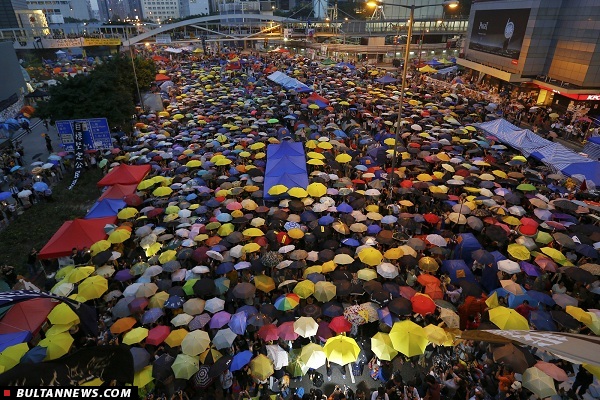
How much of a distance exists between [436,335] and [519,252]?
4.90 meters

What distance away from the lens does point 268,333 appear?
29.5 ft

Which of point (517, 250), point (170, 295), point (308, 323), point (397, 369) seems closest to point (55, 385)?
point (170, 295)

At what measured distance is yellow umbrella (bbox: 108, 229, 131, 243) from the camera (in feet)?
41.7

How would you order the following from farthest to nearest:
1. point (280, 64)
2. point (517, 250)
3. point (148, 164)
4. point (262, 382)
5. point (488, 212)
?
point (280, 64) < point (148, 164) < point (488, 212) < point (517, 250) < point (262, 382)

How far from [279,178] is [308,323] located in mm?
8335

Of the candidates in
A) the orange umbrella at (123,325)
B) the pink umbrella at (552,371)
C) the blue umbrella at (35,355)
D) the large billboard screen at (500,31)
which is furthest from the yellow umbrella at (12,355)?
the large billboard screen at (500,31)

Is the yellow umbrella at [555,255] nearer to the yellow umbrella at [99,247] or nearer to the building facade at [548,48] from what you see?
the yellow umbrella at [99,247]

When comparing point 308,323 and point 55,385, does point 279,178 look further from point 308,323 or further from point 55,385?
point 55,385

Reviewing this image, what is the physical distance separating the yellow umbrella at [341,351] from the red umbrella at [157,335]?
402cm

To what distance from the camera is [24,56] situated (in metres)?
58.6

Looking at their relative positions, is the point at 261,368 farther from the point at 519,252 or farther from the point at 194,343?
the point at 519,252

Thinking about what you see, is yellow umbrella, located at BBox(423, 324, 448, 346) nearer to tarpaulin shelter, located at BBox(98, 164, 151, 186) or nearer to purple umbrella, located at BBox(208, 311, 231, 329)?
purple umbrella, located at BBox(208, 311, 231, 329)

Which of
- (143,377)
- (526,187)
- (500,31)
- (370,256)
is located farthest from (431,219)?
(500,31)

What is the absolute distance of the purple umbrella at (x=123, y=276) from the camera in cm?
1134
